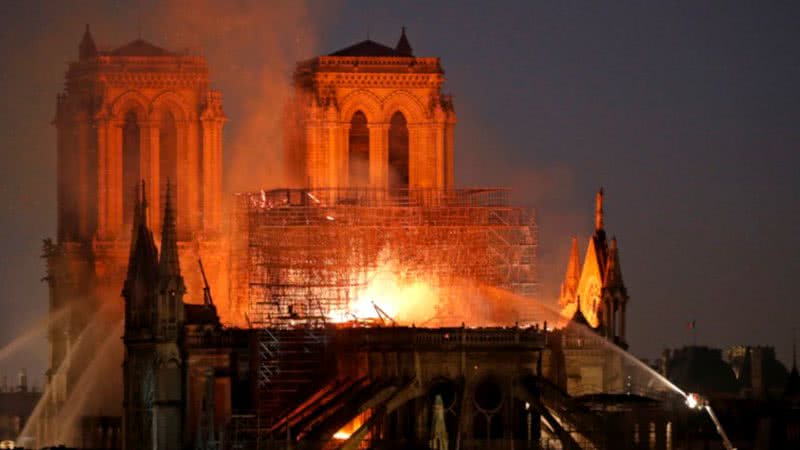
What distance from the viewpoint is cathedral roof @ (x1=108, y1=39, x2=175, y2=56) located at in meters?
124

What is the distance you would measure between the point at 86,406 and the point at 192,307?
12.8 m

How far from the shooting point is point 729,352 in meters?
196

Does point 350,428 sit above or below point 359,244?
below

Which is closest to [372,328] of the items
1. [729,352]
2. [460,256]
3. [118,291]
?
[460,256]

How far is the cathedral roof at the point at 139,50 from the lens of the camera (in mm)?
123562

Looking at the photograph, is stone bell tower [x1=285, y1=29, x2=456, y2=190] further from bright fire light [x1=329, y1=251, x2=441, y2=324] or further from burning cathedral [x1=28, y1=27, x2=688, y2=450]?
bright fire light [x1=329, y1=251, x2=441, y2=324]

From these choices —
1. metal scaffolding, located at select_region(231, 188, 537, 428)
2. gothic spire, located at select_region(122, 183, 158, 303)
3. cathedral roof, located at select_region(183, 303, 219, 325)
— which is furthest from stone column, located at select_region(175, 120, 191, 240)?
cathedral roof, located at select_region(183, 303, 219, 325)

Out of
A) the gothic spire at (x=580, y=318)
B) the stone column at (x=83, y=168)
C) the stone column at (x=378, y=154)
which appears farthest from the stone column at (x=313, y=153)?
the gothic spire at (x=580, y=318)

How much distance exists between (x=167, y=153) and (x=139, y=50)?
4.14 m

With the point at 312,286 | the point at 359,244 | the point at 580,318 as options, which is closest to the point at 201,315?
the point at 312,286

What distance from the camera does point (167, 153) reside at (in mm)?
124125

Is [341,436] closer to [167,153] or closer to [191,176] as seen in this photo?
[191,176]

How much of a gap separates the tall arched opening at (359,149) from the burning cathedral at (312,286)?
82 mm

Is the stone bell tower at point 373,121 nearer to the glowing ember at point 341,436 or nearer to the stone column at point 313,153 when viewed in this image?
the stone column at point 313,153
